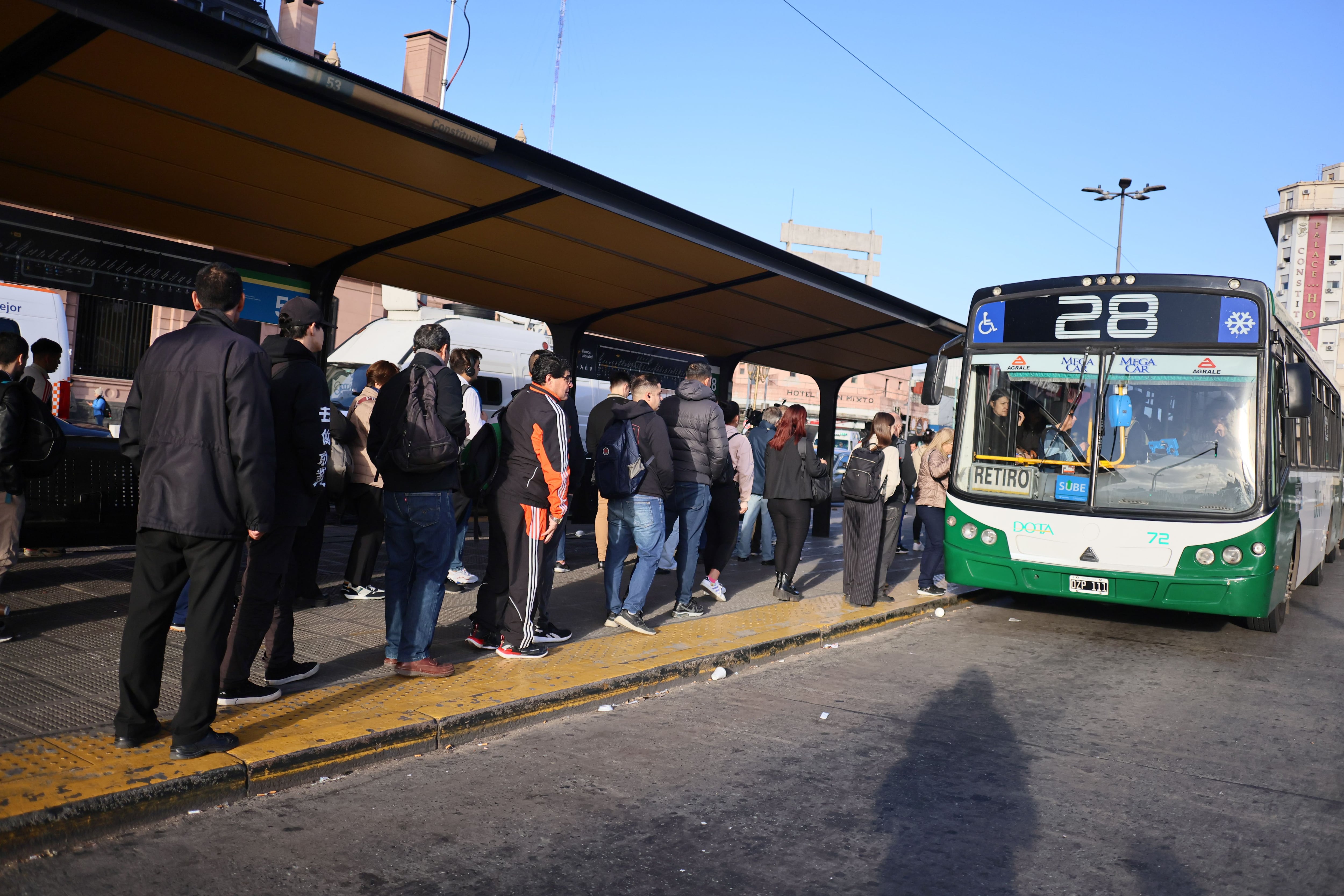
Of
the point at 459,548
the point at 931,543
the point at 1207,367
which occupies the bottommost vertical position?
the point at 459,548

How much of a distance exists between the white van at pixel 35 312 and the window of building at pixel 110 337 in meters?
11.7

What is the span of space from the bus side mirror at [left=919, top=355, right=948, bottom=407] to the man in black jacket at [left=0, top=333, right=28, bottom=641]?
22.5 feet

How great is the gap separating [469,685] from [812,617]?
3.57 meters

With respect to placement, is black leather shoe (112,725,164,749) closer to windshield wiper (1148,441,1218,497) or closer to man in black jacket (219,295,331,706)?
man in black jacket (219,295,331,706)

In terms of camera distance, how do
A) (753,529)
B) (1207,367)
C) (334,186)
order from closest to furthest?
1. (334,186)
2. (1207,367)
3. (753,529)

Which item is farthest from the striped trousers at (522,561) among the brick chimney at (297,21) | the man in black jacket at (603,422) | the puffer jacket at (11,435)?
the brick chimney at (297,21)

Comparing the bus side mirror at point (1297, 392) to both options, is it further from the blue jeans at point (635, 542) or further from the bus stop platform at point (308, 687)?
the blue jeans at point (635, 542)

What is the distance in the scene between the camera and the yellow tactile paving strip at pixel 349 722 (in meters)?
3.61

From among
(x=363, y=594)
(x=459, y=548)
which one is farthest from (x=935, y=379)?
(x=363, y=594)

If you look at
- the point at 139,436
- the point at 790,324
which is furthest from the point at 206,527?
the point at 790,324

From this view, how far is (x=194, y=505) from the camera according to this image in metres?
3.89

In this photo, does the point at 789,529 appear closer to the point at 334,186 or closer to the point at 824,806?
the point at 334,186

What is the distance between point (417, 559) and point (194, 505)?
169cm

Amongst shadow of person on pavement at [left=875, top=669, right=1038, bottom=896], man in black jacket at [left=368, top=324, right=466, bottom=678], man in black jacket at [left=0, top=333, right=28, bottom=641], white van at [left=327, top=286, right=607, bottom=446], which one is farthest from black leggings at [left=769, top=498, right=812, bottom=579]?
white van at [left=327, top=286, right=607, bottom=446]
